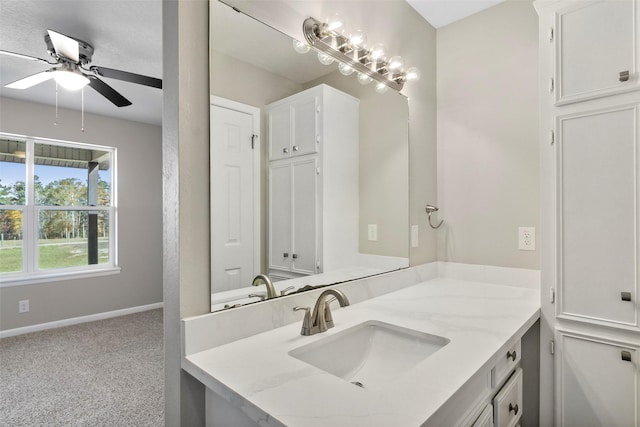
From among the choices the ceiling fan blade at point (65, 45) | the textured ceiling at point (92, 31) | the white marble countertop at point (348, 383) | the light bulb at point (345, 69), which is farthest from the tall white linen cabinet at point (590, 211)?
the ceiling fan blade at point (65, 45)

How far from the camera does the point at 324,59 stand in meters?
1.49

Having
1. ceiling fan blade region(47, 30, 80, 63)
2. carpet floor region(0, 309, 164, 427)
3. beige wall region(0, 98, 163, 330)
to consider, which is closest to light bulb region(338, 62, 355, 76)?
ceiling fan blade region(47, 30, 80, 63)

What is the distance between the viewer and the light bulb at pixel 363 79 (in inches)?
66.6

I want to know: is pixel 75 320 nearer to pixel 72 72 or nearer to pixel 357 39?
pixel 72 72

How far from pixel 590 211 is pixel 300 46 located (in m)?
1.38

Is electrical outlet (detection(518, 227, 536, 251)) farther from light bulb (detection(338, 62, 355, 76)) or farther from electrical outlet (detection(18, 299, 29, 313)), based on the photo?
electrical outlet (detection(18, 299, 29, 313))

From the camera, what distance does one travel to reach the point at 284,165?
1.36m

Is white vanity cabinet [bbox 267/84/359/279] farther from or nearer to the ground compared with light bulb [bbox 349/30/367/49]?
nearer to the ground

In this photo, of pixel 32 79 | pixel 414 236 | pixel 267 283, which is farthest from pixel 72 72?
pixel 414 236

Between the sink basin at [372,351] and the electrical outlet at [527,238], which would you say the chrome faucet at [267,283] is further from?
the electrical outlet at [527,238]

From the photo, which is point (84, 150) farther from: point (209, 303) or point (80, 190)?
point (209, 303)

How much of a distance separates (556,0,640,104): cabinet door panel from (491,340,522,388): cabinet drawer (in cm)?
107

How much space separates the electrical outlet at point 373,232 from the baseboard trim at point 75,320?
411cm

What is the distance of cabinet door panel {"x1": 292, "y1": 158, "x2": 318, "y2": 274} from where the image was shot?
1.39 meters
